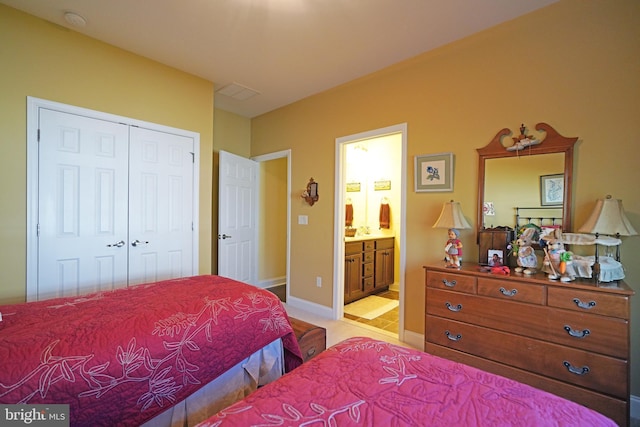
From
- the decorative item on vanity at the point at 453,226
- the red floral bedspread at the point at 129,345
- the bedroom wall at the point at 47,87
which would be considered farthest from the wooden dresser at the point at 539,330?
the bedroom wall at the point at 47,87

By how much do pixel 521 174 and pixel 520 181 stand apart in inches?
2.1

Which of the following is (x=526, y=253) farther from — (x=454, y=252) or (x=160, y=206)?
(x=160, y=206)

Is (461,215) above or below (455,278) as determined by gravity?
above

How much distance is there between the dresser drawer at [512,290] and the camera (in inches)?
70.9

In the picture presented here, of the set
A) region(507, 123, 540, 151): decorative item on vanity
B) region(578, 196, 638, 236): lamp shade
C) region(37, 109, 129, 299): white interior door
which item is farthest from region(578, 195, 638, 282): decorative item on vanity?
region(37, 109, 129, 299): white interior door

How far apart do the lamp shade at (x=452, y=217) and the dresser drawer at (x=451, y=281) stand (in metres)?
0.41

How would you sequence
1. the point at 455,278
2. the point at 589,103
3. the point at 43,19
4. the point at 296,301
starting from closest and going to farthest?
the point at 589,103
the point at 455,278
the point at 43,19
the point at 296,301

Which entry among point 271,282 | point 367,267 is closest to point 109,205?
point 271,282

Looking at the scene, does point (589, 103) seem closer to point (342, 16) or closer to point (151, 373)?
point (342, 16)

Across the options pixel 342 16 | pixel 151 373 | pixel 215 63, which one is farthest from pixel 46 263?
pixel 342 16

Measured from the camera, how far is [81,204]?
2.51 meters

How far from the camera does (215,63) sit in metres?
2.91

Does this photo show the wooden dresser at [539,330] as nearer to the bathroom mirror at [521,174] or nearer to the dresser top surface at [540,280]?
the dresser top surface at [540,280]

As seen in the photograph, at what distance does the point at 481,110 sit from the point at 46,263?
383 centimetres
